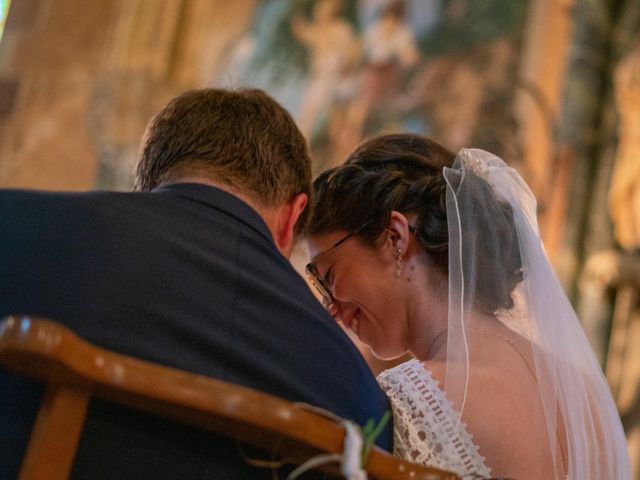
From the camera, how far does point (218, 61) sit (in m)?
10.6

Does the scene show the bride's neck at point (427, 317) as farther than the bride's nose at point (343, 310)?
No

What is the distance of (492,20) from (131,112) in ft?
11.7

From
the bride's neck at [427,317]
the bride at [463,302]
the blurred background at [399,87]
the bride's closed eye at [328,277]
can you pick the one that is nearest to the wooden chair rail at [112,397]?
the bride at [463,302]

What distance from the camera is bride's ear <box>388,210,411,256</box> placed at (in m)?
2.77

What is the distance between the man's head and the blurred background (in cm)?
559

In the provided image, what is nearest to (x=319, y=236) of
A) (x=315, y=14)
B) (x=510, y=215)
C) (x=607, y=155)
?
(x=510, y=215)

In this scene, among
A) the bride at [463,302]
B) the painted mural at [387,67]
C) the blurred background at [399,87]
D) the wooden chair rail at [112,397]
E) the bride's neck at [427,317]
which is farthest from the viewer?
the painted mural at [387,67]

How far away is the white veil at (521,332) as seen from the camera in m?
2.42

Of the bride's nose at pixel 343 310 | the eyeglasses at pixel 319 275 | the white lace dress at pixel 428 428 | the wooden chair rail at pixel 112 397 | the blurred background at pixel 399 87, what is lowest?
the white lace dress at pixel 428 428

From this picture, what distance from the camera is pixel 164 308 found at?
1.82 metres

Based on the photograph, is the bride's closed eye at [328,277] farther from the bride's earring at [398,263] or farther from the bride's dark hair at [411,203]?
the bride's earring at [398,263]

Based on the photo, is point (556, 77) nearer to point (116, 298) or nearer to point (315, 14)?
point (315, 14)

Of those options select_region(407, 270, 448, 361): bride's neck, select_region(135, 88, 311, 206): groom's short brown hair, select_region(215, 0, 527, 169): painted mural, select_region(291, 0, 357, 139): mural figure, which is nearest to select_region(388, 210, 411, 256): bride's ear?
select_region(407, 270, 448, 361): bride's neck

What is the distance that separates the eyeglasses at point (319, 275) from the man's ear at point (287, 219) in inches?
24.3
